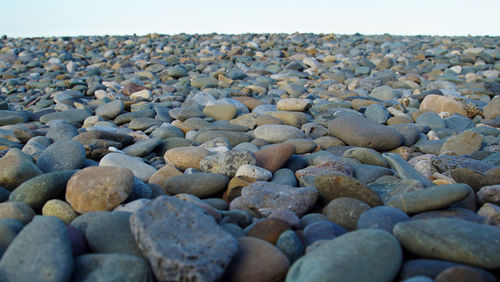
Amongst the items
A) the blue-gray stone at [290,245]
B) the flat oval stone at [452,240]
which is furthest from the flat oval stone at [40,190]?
the flat oval stone at [452,240]

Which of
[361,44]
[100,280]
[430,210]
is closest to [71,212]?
[100,280]

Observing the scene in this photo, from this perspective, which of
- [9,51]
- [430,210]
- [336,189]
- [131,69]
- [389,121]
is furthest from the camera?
[9,51]

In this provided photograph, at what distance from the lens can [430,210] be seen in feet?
6.42

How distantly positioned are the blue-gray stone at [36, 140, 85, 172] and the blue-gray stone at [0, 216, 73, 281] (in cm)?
120

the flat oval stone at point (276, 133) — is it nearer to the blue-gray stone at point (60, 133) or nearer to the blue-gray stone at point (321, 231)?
the blue-gray stone at point (60, 133)

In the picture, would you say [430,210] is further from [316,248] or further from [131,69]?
[131,69]

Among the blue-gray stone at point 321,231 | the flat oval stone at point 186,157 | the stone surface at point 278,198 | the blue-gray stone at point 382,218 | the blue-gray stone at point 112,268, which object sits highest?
the blue-gray stone at point 382,218

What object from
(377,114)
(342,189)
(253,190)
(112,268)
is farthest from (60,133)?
(377,114)

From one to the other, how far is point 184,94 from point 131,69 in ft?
11.3

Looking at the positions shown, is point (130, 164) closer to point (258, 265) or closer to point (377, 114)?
point (258, 265)

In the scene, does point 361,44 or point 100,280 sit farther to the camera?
point 361,44

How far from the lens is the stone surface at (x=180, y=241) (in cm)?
140

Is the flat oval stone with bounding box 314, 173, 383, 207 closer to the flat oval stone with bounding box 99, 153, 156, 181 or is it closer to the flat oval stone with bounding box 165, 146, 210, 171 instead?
the flat oval stone with bounding box 165, 146, 210, 171

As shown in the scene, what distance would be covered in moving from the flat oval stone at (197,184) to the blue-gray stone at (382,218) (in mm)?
1004
